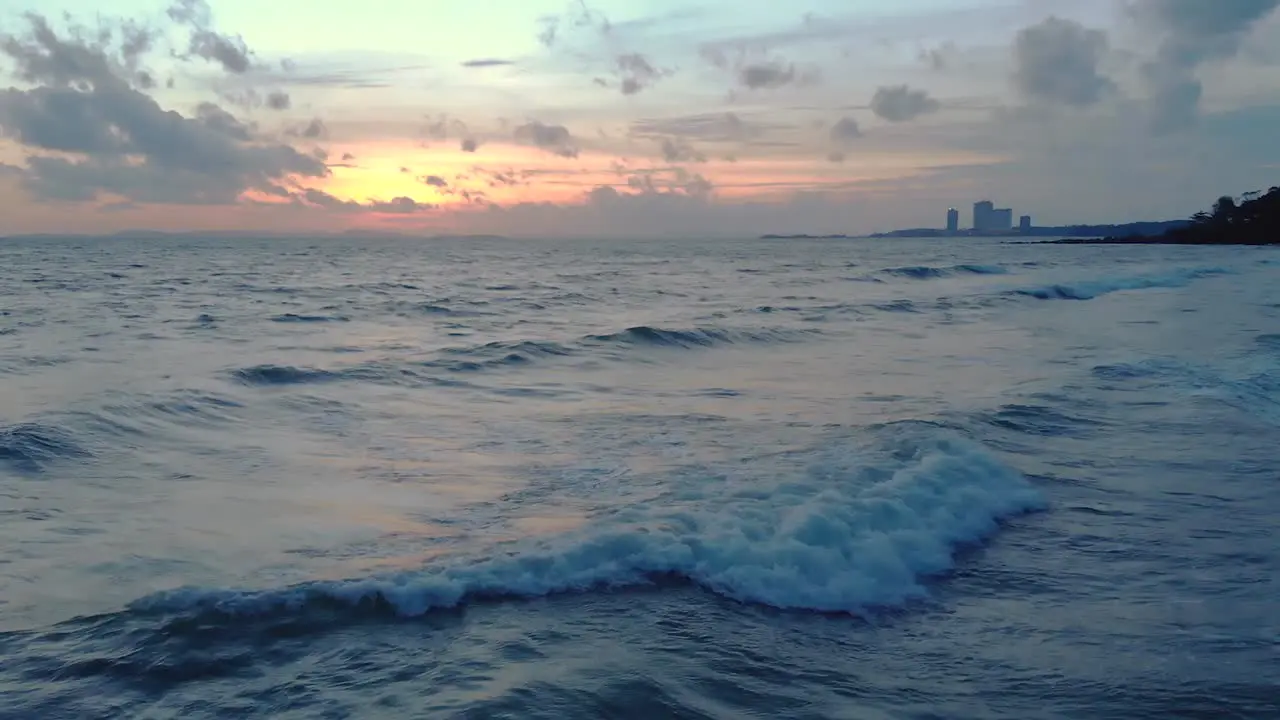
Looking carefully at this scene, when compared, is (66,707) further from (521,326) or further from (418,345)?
(521,326)

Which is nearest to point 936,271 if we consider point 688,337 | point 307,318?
point 688,337

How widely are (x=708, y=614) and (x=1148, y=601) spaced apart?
2687 millimetres

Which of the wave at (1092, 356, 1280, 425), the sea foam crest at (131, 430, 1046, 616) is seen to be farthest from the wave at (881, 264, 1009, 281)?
the sea foam crest at (131, 430, 1046, 616)

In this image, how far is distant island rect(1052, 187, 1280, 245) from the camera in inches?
3878

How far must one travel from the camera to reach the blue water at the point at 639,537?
4.48 meters

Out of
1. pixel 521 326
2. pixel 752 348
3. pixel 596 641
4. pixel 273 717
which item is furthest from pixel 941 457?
pixel 521 326

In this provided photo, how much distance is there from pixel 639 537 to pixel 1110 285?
3968 cm

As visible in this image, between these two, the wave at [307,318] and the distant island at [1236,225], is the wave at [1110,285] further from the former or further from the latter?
the distant island at [1236,225]

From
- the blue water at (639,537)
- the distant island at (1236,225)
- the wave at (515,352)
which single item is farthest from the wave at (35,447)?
the distant island at (1236,225)

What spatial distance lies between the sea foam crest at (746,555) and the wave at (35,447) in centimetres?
477

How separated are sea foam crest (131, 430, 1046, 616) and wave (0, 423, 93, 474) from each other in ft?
15.7

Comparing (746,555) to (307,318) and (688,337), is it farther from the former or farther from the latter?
(307,318)

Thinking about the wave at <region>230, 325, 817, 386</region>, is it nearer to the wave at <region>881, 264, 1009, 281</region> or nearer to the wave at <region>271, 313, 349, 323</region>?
the wave at <region>271, 313, 349, 323</region>

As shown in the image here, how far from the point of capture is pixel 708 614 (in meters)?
5.41
